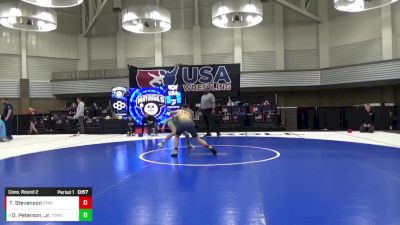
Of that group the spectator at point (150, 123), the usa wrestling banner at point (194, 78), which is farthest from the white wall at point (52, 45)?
the spectator at point (150, 123)

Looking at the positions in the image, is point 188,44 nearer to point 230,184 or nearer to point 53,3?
point 53,3

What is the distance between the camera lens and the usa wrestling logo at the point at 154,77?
17.9 meters

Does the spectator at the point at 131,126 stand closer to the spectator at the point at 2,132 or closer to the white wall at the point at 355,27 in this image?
the spectator at the point at 2,132

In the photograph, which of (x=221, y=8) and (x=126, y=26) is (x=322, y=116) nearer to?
(x=221, y=8)

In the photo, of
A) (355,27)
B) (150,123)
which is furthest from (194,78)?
(355,27)

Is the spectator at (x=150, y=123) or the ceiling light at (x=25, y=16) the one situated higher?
the ceiling light at (x=25, y=16)

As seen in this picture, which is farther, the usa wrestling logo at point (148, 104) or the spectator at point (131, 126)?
the usa wrestling logo at point (148, 104)

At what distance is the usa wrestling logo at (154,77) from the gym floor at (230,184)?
1017cm

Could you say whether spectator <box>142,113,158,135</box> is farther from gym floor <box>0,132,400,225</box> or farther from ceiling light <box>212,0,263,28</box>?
gym floor <box>0,132,400,225</box>

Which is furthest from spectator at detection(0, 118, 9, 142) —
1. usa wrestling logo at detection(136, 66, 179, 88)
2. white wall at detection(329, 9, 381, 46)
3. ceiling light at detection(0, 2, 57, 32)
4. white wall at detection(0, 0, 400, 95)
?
white wall at detection(329, 9, 381, 46)

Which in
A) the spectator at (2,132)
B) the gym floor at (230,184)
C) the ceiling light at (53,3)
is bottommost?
the gym floor at (230,184)

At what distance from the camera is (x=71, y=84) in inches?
927

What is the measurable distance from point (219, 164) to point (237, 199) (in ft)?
8.10
